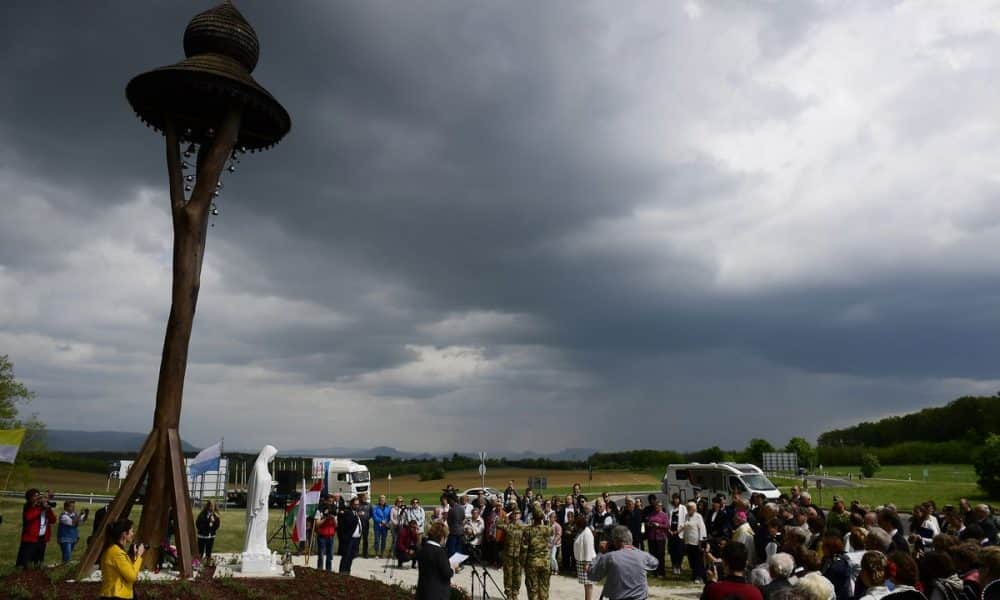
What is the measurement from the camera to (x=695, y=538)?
1503 cm

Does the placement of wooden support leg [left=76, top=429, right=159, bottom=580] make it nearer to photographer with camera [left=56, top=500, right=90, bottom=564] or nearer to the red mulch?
the red mulch

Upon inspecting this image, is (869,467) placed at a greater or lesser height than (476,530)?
lesser

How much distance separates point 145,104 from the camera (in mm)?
14102

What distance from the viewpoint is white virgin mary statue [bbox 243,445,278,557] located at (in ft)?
38.8

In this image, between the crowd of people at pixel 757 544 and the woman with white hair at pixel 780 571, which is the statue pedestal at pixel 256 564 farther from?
the woman with white hair at pixel 780 571

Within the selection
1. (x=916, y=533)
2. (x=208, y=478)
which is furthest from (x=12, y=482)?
(x=916, y=533)

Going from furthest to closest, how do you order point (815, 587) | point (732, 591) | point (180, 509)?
point (180, 509) < point (732, 591) < point (815, 587)

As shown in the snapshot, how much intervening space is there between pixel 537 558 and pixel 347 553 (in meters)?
5.87

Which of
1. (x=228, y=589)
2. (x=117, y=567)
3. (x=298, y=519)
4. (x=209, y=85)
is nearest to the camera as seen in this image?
(x=117, y=567)

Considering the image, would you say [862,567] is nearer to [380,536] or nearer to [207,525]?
[207,525]

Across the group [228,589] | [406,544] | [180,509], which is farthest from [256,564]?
[406,544]

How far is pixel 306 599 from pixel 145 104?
35.0ft

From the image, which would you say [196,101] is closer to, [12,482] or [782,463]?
[12,482]

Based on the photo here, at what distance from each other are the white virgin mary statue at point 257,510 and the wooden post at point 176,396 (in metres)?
0.99
